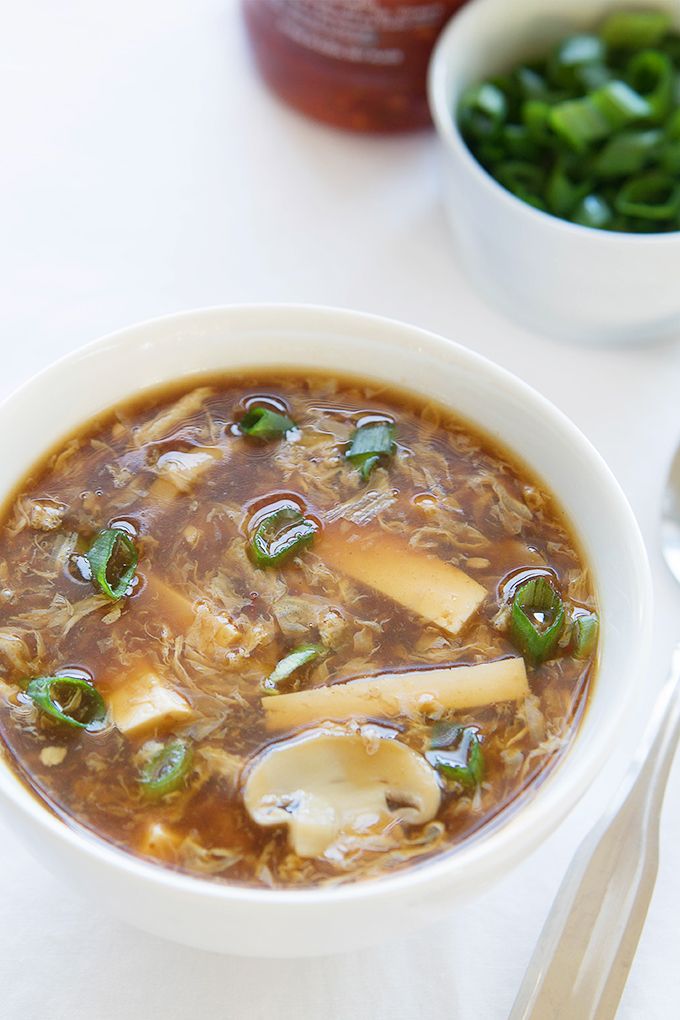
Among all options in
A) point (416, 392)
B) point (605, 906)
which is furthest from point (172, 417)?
point (605, 906)

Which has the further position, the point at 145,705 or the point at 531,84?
the point at 531,84

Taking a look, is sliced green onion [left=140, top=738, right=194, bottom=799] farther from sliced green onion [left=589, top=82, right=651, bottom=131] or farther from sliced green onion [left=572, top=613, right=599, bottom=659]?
sliced green onion [left=589, top=82, right=651, bottom=131]

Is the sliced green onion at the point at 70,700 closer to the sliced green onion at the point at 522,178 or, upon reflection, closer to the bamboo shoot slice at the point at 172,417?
the bamboo shoot slice at the point at 172,417

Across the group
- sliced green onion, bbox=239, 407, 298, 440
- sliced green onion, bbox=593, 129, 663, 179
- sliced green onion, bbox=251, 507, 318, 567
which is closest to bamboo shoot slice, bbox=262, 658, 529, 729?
sliced green onion, bbox=251, 507, 318, 567

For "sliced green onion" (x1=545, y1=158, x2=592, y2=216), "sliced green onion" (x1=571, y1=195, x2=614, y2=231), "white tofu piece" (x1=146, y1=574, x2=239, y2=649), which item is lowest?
"white tofu piece" (x1=146, y1=574, x2=239, y2=649)

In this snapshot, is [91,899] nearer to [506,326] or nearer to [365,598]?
[365,598]

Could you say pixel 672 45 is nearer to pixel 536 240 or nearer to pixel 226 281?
pixel 536 240
